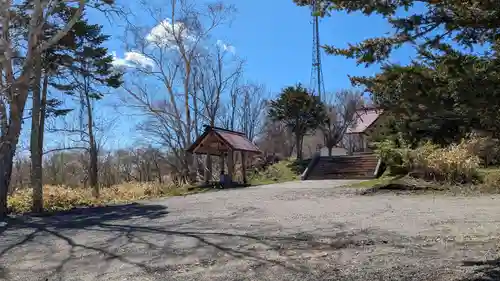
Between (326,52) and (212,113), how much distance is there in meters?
31.8

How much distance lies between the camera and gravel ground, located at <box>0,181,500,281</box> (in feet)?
15.7

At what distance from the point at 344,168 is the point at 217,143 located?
8.23m

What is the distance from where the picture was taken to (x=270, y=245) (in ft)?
19.9

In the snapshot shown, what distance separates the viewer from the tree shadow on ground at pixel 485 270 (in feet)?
13.6

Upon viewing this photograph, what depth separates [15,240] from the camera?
772cm

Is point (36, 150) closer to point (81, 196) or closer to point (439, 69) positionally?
point (81, 196)

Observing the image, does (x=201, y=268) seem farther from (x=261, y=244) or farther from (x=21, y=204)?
(x=21, y=204)

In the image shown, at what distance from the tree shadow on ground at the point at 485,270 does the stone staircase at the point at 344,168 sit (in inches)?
739

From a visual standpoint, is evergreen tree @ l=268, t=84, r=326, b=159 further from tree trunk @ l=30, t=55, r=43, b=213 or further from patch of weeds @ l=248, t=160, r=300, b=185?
tree trunk @ l=30, t=55, r=43, b=213

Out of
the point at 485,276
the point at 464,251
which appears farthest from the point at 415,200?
the point at 485,276

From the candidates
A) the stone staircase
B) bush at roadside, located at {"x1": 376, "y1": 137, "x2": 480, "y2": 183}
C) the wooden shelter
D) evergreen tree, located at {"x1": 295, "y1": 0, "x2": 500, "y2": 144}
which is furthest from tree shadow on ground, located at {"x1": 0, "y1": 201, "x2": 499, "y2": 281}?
the stone staircase

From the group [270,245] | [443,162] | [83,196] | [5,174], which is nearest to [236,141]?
[83,196]

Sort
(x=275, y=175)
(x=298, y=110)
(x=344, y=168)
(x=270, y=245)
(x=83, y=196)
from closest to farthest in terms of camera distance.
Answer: (x=270, y=245), (x=83, y=196), (x=344, y=168), (x=275, y=175), (x=298, y=110)

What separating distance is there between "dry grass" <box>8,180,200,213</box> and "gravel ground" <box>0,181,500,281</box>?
4.86m
